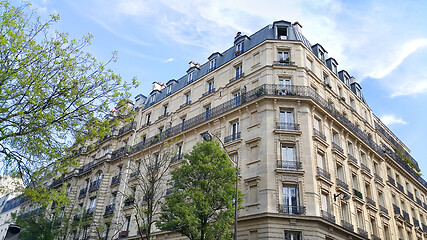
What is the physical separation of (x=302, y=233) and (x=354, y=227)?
18.3 feet

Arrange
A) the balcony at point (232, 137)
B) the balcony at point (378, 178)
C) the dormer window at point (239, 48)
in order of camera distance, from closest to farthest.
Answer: the balcony at point (232, 137) < the balcony at point (378, 178) < the dormer window at point (239, 48)

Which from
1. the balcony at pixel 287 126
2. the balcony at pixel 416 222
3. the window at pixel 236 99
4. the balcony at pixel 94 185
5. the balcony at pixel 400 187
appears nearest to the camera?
the balcony at pixel 287 126

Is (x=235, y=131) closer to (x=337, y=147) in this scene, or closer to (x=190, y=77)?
(x=337, y=147)

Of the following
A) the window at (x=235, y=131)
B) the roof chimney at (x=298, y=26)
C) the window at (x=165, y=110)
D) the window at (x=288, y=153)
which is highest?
the roof chimney at (x=298, y=26)

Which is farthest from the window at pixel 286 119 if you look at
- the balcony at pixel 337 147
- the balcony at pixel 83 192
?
the balcony at pixel 83 192

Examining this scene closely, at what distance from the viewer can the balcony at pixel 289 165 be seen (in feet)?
66.7

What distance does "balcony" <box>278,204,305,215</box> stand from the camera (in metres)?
18.9

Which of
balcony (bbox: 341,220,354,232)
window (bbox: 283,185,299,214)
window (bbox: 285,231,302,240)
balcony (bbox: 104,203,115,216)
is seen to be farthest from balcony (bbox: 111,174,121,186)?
balcony (bbox: 341,220,354,232)

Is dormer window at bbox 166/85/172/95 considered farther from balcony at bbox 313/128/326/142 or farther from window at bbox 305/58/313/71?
balcony at bbox 313/128/326/142

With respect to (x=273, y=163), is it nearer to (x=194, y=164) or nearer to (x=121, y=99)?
(x=194, y=164)

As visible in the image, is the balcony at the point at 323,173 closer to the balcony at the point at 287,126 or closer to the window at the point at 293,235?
the balcony at the point at 287,126

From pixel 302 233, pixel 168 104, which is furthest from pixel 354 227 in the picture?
pixel 168 104

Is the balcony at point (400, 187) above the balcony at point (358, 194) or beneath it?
above

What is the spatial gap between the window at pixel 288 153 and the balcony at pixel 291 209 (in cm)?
305
